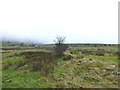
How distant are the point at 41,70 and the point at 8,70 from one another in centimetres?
381

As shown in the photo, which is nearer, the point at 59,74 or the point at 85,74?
the point at 59,74

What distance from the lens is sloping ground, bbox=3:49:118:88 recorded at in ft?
80.9

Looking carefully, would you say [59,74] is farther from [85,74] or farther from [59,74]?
[85,74]

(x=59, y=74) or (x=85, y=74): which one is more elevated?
(x=59, y=74)

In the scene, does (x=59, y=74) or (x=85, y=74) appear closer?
(x=59, y=74)

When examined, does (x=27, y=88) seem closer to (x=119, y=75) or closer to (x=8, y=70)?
(x=8, y=70)

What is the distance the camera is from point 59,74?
27.3 metres

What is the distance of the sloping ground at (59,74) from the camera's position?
24.7m

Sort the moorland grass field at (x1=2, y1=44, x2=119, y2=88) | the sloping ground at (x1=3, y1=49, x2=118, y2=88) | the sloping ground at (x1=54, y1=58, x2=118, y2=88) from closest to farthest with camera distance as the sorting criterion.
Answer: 1. the moorland grass field at (x1=2, y1=44, x2=119, y2=88)
2. the sloping ground at (x1=3, y1=49, x2=118, y2=88)
3. the sloping ground at (x1=54, y1=58, x2=118, y2=88)

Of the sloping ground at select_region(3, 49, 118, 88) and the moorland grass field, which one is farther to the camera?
the sloping ground at select_region(3, 49, 118, 88)

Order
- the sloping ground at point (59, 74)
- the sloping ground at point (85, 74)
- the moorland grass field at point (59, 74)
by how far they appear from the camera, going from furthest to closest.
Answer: the sloping ground at point (85, 74) → the sloping ground at point (59, 74) → the moorland grass field at point (59, 74)

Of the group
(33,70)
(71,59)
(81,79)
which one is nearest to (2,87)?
(33,70)

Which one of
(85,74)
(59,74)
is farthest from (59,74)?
(85,74)

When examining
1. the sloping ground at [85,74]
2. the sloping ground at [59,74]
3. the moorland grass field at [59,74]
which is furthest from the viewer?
the sloping ground at [85,74]
